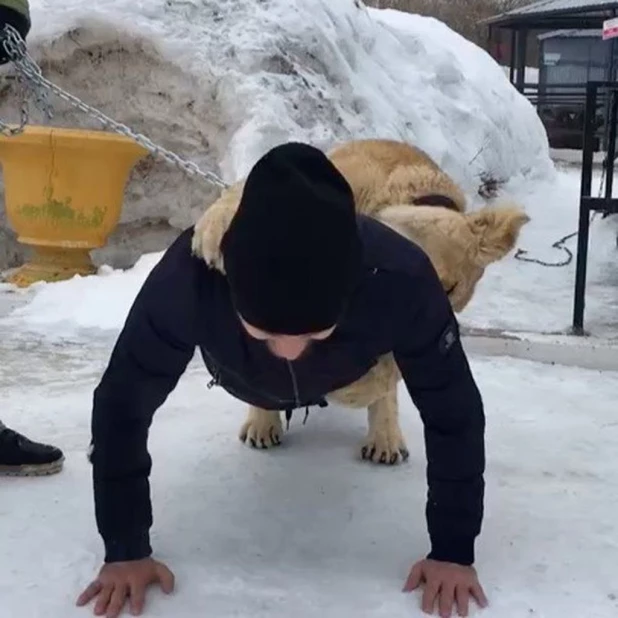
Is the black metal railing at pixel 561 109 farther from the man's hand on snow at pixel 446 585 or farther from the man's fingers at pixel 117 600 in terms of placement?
the man's fingers at pixel 117 600

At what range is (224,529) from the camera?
2275mm

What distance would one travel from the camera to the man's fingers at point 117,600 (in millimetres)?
1877

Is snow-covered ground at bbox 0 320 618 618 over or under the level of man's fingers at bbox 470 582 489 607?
under

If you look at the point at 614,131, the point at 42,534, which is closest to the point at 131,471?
the point at 42,534

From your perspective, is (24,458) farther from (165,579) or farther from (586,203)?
(586,203)

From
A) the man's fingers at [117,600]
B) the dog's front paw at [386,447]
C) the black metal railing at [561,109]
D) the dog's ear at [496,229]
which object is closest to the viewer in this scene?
the man's fingers at [117,600]

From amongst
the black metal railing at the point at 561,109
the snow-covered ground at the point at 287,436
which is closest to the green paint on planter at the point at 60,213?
the snow-covered ground at the point at 287,436

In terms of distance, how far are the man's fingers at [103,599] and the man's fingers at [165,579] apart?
0.34 ft

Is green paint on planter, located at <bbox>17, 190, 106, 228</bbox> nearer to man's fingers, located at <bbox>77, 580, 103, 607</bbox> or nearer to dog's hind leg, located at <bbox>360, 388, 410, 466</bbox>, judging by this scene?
dog's hind leg, located at <bbox>360, 388, 410, 466</bbox>

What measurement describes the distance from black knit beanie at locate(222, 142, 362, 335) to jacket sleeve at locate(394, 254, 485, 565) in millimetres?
295

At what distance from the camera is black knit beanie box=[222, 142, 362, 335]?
1.57 meters

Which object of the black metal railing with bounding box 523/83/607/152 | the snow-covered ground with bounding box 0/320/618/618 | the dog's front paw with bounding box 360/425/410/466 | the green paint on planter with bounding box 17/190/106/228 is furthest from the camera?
the black metal railing with bounding box 523/83/607/152

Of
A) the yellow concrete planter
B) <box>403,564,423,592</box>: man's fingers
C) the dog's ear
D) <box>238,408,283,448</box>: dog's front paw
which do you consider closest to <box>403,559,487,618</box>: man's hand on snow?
<box>403,564,423,592</box>: man's fingers

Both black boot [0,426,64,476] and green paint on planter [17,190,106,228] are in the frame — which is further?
green paint on planter [17,190,106,228]
